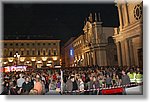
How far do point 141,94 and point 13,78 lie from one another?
4.97 feet

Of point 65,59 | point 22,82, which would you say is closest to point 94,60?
point 65,59

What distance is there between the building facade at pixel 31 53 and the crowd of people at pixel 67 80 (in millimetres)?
112

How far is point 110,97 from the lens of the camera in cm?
381

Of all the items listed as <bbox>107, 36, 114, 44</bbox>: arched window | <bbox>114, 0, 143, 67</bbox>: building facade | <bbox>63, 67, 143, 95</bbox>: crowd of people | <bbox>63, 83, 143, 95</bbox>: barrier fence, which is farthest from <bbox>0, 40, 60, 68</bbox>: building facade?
<bbox>114, 0, 143, 67</bbox>: building facade

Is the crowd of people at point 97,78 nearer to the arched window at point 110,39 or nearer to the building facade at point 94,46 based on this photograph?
the building facade at point 94,46

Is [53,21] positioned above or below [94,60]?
above

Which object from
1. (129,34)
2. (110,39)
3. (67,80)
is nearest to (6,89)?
(67,80)

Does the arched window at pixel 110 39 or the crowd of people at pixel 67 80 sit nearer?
the crowd of people at pixel 67 80

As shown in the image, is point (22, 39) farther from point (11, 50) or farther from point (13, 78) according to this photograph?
point (13, 78)

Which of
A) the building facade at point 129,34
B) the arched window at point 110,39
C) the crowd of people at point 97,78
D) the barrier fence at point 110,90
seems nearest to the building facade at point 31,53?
the crowd of people at point 97,78

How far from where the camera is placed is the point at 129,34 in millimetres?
3902

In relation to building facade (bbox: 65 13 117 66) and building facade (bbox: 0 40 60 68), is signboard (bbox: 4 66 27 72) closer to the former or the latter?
building facade (bbox: 0 40 60 68)

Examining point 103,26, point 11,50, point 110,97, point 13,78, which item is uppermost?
point 103,26

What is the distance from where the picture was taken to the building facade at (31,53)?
12.6ft
